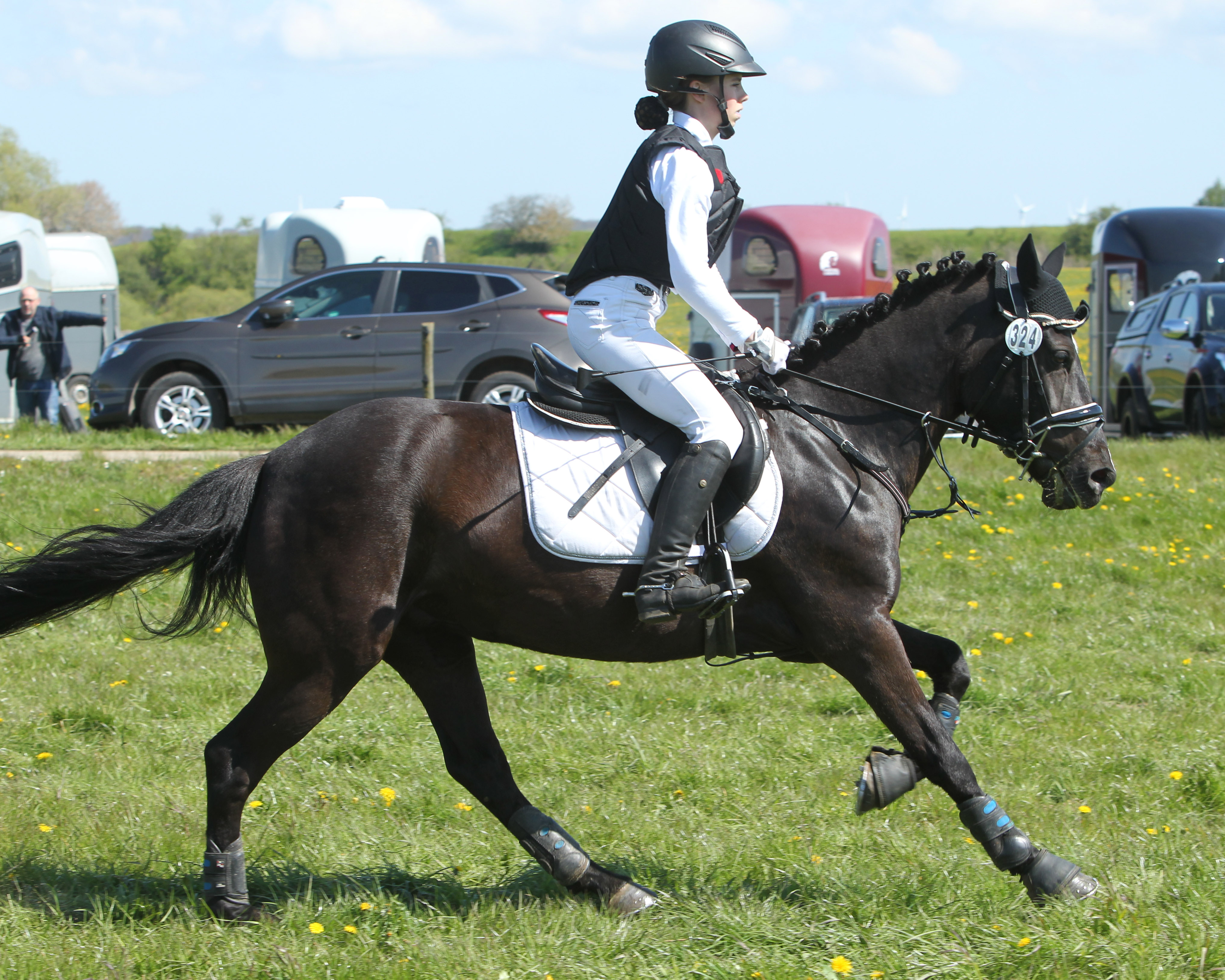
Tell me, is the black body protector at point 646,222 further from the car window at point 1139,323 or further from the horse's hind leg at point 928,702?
the car window at point 1139,323

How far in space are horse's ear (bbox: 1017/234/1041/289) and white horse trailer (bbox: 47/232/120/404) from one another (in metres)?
21.4

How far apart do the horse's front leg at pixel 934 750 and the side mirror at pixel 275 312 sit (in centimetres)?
1076

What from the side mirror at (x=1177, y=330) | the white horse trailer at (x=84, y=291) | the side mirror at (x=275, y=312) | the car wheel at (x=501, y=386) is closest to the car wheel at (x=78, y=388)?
the white horse trailer at (x=84, y=291)

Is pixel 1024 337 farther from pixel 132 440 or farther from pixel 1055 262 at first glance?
pixel 132 440

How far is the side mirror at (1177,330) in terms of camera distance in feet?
46.6

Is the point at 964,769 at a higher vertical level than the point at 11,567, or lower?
lower

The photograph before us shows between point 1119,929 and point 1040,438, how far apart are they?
63.2 inches

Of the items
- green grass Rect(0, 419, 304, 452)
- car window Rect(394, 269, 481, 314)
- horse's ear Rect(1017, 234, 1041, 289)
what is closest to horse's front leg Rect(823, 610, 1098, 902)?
horse's ear Rect(1017, 234, 1041, 289)

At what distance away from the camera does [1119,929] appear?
3.49 metres

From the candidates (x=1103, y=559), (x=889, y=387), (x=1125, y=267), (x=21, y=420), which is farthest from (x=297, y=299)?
(x=1125, y=267)

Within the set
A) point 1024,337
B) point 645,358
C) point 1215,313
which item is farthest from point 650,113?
point 1215,313

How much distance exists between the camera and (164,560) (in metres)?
4.15

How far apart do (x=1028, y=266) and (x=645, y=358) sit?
1356mm

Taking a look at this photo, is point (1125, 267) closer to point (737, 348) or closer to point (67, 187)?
point (737, 348)
